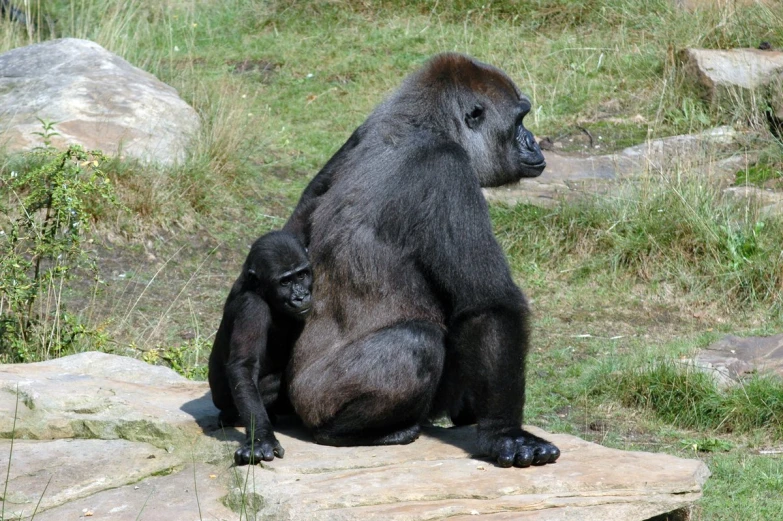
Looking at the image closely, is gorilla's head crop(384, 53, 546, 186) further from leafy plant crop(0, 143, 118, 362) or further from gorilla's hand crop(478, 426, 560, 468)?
leafy plant crop(0, 143, 118, 362)

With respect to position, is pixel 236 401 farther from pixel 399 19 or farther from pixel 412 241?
pixel 399 19

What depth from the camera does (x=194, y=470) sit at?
4.04 metres

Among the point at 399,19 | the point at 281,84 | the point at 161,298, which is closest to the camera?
the point at 161,298

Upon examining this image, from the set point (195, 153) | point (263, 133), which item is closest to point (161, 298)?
point (195, 153)

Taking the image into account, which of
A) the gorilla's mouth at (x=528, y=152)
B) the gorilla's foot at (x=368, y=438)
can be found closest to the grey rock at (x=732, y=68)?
the gorilla's mouth at (x=528, y=152)

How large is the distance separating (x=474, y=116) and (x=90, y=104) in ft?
19.6

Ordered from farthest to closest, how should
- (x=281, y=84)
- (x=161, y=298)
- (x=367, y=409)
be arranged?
(x=281, y=84) → (x=161, y=298) → (x=367, y=409)

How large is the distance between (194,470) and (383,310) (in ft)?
3.59

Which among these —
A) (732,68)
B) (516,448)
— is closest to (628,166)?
(732,68)

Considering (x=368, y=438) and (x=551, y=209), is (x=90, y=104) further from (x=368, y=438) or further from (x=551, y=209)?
(x=368, y=438)

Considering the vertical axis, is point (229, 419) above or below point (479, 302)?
below

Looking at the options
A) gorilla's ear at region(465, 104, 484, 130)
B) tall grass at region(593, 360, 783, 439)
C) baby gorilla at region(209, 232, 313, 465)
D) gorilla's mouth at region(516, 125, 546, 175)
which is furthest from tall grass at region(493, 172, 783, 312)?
baby gorilla at region(209, 232, 313, 465)

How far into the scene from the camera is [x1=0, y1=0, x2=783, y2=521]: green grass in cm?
631

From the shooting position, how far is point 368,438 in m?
4.50
